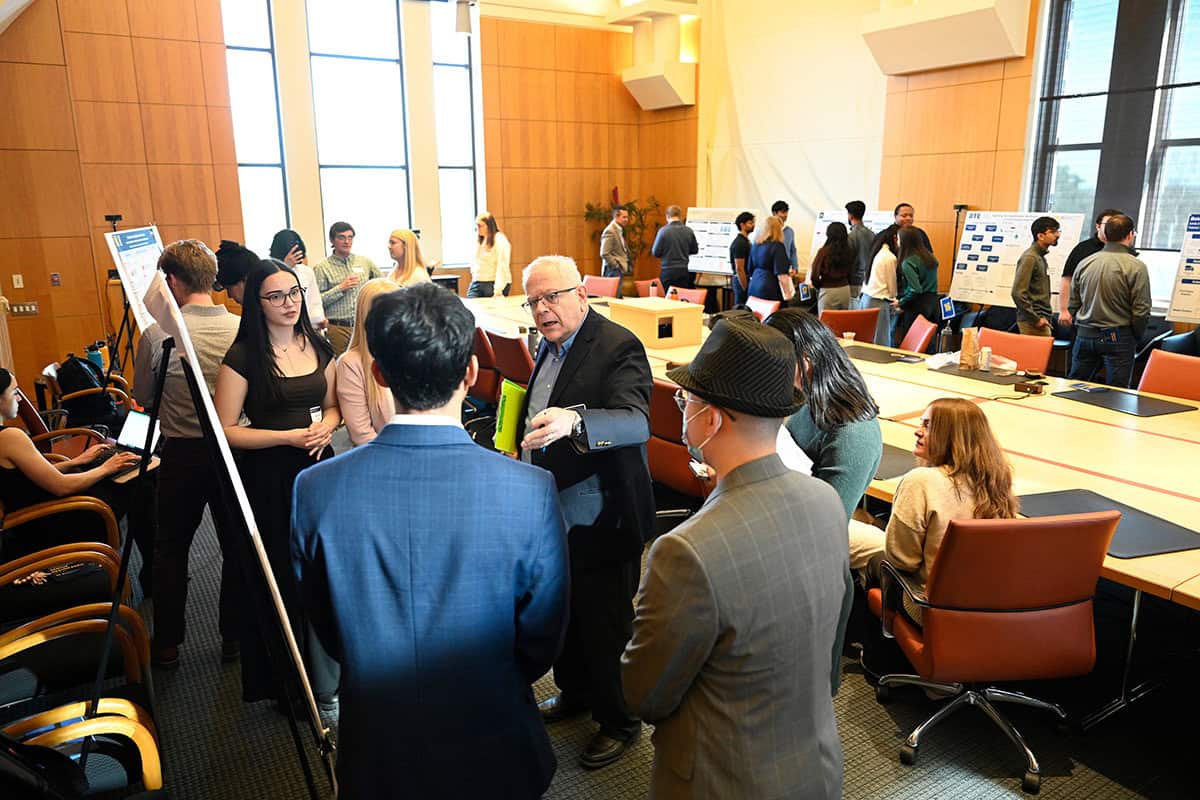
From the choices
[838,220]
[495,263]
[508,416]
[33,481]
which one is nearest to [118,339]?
[33,481]

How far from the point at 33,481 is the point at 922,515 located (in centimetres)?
316

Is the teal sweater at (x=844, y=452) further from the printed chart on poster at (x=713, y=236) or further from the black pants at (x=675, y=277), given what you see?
the printed chart on poster at (x=713, y=236)

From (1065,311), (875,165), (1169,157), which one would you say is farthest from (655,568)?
(875,165)

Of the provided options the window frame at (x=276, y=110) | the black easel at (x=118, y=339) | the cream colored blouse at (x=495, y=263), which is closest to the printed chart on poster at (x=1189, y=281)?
the cream colored blouse at (x=495, y=263)

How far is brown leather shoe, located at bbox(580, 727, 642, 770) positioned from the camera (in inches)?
100

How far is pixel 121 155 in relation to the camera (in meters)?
8.80

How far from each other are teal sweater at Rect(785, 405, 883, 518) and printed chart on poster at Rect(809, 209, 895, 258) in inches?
268

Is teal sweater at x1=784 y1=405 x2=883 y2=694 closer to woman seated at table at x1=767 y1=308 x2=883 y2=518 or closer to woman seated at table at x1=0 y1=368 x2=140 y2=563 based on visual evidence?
woman seated at table at x1=767 y1=308 x2=883 y2=518

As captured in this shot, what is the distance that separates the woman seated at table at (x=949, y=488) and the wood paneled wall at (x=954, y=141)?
6.59m

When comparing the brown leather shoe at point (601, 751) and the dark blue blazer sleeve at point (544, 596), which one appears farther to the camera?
the brown leather shoe at point (601, 751)

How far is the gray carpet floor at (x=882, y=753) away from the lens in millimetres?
2457

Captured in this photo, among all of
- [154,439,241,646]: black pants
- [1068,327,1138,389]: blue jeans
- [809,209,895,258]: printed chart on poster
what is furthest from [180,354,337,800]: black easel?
[809,209,895,258]: printed chart on poster

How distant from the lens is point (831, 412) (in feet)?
7.55

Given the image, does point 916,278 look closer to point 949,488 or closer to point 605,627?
point 949,488
